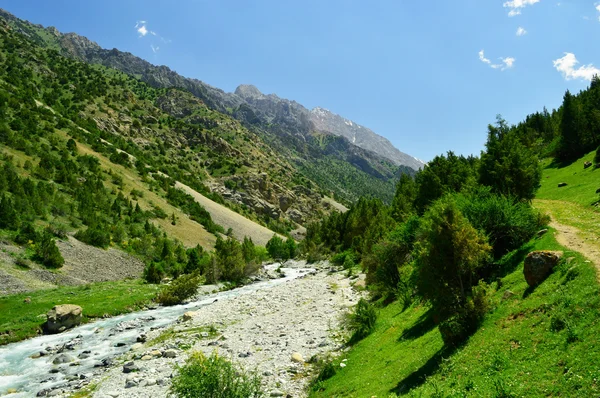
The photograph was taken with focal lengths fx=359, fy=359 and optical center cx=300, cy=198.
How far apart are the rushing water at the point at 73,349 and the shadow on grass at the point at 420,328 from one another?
1868 centimetres

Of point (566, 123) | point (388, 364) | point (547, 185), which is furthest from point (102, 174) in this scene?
point (566, 123)

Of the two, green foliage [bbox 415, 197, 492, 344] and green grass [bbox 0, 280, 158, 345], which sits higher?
green foliage [bbox 415, 197, 492, 344]

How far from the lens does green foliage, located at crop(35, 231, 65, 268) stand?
40.8 m

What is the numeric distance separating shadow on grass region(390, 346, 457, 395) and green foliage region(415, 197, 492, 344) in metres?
0.62

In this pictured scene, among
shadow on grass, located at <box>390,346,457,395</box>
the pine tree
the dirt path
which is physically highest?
the pine tree

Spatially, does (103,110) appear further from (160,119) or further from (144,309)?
(144,309)

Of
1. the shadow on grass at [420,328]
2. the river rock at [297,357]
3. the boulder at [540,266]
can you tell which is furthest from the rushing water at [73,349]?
the boulder at [540,266]

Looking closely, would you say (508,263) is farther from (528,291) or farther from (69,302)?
(69,302)

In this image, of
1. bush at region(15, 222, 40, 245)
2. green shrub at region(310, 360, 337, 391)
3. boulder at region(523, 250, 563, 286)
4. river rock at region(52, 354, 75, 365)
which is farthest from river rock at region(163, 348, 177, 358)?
bush at region(15, 222, 40, 245)

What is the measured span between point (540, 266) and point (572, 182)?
4480 centimetres

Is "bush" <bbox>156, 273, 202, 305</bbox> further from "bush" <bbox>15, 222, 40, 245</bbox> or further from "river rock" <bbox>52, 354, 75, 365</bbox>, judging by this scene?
"river rock" <bbox>52, 354, 75, 365</bbox>

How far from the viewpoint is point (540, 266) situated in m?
15.8

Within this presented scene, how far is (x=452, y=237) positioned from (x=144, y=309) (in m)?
35.2

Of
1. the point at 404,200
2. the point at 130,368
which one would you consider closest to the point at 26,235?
the point at 130,368
